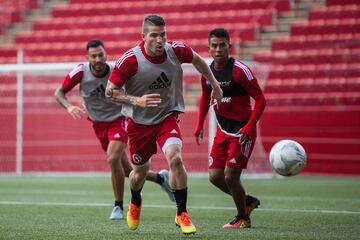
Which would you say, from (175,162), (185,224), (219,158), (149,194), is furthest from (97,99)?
(149,194)

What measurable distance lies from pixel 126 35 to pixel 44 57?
237cm

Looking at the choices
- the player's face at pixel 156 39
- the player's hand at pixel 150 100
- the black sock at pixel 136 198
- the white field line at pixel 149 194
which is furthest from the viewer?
the white field line at pixel 149 194

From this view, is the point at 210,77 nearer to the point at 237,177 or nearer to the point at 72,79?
the point at 237,177

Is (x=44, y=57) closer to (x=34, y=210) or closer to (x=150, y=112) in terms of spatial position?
(x=34, y=210)

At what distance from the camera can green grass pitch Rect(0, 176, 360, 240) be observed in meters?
7.02

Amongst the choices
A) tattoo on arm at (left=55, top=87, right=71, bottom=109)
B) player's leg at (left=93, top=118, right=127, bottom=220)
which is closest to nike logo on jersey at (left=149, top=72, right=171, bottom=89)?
player's leg at (left=93, top=118, right=127, bottom=220)

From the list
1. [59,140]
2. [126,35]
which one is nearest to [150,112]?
[59,140]

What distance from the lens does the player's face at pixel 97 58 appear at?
30.6ft

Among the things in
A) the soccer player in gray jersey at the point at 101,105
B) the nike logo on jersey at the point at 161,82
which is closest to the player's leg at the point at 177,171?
the nike logo on jersey at the point at 161,82

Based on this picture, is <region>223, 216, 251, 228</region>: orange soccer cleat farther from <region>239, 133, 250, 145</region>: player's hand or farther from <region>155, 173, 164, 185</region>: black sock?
<region>155, 173, 164, 185</region>: black sock

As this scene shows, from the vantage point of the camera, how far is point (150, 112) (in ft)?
23.7

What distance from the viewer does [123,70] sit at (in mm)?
6977

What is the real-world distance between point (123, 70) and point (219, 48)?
127cm

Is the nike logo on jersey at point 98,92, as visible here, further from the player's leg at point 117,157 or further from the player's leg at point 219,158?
the player's leg at point 219,158
